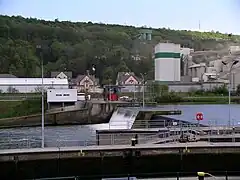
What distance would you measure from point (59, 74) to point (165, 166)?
89.8 m

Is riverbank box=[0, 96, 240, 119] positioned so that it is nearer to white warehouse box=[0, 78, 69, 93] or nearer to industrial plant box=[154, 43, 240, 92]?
white warehouse box=[0, 78, 69, 93]

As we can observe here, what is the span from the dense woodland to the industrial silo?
13808mm

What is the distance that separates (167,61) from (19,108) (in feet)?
160

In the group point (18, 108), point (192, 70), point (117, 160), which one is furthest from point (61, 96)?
point (192, 70)

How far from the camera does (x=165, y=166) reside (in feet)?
56.7

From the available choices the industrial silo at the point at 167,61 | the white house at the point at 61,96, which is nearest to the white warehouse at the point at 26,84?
the white house at the point at 61,96

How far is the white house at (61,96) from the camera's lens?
2400 inches

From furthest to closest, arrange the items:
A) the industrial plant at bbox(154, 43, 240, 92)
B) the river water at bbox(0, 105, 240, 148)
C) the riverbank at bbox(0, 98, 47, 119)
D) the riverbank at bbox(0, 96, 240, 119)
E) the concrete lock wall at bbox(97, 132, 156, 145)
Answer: the industrial plant at bbox(154, 43, 240, 92) < the riverbank at bbox(0, 96, 240, 119) < the riverbank at bbox(0, 98, 47, 119) < the river water at bbox(0, 105, 240, 148) < the concrete lock wall at bbox(97, 132, 156, 145)

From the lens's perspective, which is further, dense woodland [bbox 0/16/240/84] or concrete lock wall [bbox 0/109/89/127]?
dense woodland [bbox 0/16/240/84]

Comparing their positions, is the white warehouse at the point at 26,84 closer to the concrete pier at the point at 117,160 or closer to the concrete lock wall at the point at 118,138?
the concrete lock wall at the point at 118,138

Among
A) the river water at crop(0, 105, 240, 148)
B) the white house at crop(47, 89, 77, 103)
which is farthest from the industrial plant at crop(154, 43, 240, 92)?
the river water at crop(0, 105, 240, 148)

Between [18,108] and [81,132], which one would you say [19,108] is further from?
[81,132]

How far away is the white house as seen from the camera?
60969mm

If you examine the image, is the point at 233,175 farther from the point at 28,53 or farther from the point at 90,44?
the point at 90,44
